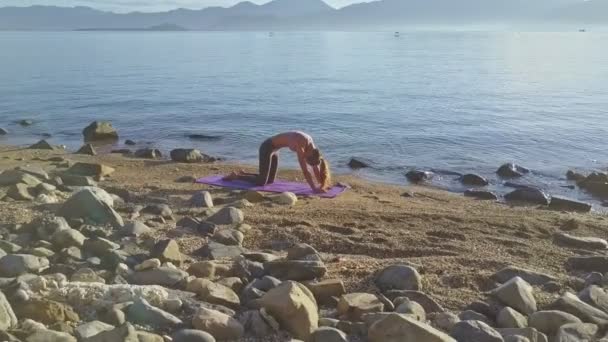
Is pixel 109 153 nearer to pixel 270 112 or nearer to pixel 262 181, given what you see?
pixel 262 181

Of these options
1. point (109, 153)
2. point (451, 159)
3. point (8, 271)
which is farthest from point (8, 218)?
point (451, 159)

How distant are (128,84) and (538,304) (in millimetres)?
35754

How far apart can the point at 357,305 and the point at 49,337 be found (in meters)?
2.41

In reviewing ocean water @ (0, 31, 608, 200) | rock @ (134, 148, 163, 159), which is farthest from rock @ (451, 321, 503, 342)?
rock @ (134, 148, 163, 159)

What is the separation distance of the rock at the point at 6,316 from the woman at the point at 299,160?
791 centimetres

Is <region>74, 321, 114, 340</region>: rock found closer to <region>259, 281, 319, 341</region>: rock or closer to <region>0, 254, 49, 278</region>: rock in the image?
<region>259, 281, 319, 341</region>: rock

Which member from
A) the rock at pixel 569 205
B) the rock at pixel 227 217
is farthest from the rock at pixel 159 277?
the rock at pixel 569 205

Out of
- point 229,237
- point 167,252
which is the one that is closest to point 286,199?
point 229,237

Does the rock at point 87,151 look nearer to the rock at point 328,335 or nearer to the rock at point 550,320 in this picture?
the rock at point 328,335

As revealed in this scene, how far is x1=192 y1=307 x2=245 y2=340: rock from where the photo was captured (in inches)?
187

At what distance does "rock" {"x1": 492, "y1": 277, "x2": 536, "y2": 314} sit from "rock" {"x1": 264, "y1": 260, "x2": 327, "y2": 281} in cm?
167

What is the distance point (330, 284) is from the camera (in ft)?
19.1

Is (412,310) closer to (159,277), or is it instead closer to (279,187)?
(159,277)

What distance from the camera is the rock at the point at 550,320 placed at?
17.6 ft
